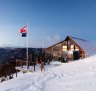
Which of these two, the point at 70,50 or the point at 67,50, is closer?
the point at 70,50

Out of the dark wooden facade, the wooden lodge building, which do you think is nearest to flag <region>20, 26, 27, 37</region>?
the wooden lodge building

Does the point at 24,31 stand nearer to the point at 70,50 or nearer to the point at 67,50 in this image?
the point at 70,50

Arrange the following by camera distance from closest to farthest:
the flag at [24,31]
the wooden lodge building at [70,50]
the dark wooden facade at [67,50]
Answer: the flag at [24,31]
the wooden lodge building at [70,50]
the dark wooden facade at [67,50]

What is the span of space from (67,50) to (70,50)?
84 cm

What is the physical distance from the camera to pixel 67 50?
43219mm

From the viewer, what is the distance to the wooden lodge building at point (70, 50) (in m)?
40.8

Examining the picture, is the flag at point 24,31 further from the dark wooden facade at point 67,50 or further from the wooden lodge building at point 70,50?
the dark wooden facade at point 67,50

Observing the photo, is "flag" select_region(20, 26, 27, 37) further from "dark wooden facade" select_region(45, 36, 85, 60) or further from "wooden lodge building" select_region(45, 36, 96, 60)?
"dark wooden facade" select_region(45, 36, 85, 60)

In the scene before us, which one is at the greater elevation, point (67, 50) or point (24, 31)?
point (24, 31)

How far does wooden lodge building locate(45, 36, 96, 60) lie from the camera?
40.8m

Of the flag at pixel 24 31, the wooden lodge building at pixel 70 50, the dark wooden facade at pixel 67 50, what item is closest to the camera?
the flag at pixel 24 31

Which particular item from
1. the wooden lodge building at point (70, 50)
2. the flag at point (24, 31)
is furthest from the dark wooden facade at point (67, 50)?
the flag at point (24, 31)

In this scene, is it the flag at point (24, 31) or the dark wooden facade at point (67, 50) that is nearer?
the flag at point (24, 31)

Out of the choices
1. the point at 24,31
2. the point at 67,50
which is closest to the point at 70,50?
the point at 67,50
